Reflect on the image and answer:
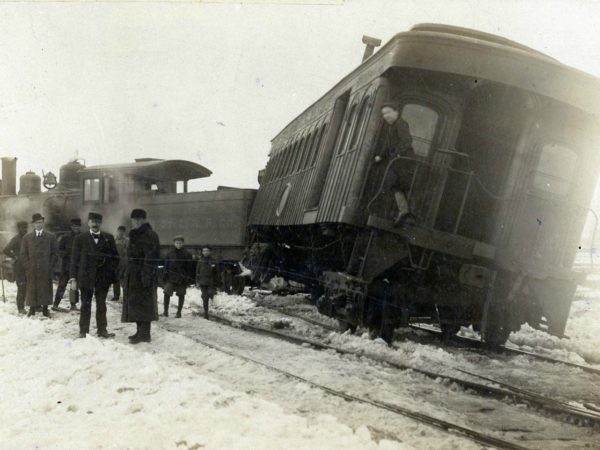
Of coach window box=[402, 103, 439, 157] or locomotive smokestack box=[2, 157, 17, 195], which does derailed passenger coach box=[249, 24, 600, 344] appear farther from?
locomotive smokestack box=[2, 157, 17, 195]

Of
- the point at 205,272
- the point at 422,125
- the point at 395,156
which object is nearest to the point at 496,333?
the point at 395,156

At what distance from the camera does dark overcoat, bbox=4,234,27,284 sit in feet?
33.1

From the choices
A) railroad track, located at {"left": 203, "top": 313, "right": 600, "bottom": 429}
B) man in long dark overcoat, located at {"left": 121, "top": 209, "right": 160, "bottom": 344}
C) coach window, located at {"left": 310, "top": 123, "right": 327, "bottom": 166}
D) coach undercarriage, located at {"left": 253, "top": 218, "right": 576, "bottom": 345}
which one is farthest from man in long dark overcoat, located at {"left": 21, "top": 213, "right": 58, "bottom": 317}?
railroad track, located at {"left": 203, "top": 313, "right": 600, "bottom": 429}

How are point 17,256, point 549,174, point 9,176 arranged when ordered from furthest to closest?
1. point 9,176
2. point 17,256
3. point 549,174

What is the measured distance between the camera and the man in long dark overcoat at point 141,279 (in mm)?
7348

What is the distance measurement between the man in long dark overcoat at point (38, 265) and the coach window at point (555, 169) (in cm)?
799

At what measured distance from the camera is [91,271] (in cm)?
755

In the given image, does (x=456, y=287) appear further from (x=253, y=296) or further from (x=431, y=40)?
(x=253, y=296)

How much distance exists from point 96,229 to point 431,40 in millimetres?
5067

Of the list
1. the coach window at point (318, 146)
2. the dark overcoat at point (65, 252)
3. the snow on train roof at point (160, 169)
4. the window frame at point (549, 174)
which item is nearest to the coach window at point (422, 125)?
the window frame at point (549, 174)

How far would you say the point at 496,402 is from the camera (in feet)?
16.8

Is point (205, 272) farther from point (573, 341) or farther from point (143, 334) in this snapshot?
point (573, 341)

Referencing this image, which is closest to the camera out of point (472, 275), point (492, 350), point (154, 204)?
point (472, 275)

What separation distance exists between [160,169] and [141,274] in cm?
993
